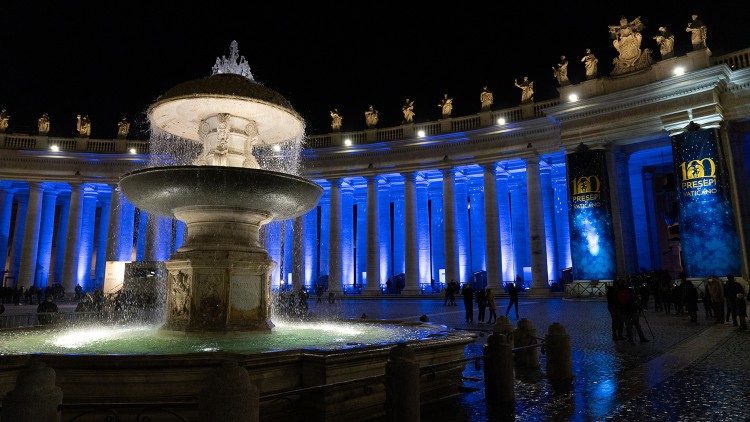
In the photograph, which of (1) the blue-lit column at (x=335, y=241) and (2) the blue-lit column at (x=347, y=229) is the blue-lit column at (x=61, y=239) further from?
(1) the blue-lit column at (x=335, y=241)

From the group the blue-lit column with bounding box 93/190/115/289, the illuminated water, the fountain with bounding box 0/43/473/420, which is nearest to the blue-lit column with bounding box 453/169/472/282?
the fountain with bounding box 0/43/473/420

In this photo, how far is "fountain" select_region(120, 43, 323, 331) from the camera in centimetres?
983

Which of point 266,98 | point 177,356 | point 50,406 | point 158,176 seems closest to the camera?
point 50,406

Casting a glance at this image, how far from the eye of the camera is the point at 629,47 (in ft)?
112

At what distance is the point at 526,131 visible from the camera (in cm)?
3919

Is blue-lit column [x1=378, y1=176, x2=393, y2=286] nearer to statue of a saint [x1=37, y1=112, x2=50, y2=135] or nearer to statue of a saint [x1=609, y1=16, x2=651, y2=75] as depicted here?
statue of a saint [x1=609, y1=16, x2=651, y2=75]

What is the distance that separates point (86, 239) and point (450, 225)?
35.5 m

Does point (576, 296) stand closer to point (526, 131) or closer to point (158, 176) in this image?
point (526, 131)

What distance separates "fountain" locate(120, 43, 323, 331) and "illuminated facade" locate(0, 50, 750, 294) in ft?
91.5

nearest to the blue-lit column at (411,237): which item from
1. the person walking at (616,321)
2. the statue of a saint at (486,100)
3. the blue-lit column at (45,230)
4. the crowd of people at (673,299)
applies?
the statue of a saint at (486,100)

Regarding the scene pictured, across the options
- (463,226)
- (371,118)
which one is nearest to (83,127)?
(371,118)

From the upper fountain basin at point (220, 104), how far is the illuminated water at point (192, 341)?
16.2 ft

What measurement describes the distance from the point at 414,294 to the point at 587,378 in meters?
32.1

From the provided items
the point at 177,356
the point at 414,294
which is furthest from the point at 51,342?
the point at 414,294
